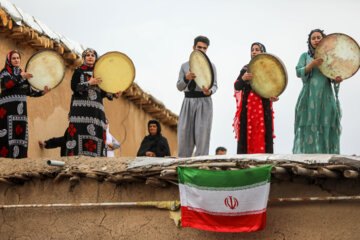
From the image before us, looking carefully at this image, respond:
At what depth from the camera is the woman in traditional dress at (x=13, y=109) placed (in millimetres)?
8578

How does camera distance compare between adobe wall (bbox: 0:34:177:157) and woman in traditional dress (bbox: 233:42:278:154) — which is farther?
adobe wall (bbox: 0:34:177:157)

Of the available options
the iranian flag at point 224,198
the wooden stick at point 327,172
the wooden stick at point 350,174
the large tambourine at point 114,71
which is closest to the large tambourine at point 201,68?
the large tambourine at point 114,71

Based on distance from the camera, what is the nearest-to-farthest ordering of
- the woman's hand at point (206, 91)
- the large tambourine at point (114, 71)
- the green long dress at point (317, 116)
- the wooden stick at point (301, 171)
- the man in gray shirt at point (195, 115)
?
the wooden stick at point (301, 171) < the green long dress at point (317, 116) < the woman's hand at point (206, 91) < the man in gray shirt at point (195, 115) < the large tambourine at point (114, 71)

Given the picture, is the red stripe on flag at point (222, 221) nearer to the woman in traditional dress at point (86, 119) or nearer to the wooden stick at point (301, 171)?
the wooden stick at point (301, 171)

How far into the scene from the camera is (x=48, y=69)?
8914 millimetres

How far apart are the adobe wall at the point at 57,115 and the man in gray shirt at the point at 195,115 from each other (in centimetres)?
264

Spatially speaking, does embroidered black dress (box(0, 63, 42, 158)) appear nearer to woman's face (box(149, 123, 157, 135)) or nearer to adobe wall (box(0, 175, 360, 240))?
adobe wall (box(0, 175, 360, 240))

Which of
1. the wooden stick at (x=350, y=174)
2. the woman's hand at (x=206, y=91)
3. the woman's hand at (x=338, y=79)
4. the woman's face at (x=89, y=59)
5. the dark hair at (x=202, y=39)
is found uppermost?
the dark hair at (x=202, y=39)

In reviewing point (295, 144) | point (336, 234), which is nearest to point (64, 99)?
point (295, 144)

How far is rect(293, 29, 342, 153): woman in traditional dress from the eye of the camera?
8.01 meters

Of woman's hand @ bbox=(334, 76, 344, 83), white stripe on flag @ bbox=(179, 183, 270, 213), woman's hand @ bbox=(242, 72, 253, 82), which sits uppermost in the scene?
woman's hand @ bbox=(242, 72, 253, 82)

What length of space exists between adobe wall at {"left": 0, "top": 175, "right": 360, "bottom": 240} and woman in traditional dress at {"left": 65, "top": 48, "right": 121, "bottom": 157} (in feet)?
3.80

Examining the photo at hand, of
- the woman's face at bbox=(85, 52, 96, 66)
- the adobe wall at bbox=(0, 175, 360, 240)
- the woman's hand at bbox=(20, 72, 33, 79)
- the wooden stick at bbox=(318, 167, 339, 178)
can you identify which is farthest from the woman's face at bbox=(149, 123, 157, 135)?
the wooden stick at bbox=(318, 167, 339, 178)

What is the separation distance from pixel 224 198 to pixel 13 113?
3.37 metres
